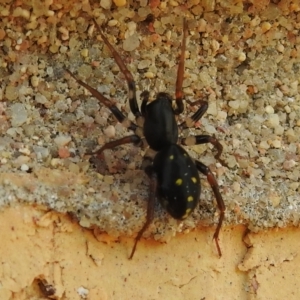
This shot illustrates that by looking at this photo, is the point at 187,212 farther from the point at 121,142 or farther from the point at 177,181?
the point at 121,142

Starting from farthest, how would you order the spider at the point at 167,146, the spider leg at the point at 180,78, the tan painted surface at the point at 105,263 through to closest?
the spider leg at the point at 180,78 < the spider at the point at 167,146 < the tan painted surface at the point at 105,263

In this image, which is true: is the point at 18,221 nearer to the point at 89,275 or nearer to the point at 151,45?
the point at 89,275

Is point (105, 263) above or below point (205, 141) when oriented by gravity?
below

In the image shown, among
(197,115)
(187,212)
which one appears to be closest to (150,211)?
(187,212)

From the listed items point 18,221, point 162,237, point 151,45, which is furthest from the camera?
point 151,45

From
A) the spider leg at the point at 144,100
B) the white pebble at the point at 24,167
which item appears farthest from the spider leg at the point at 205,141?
the white pebble at the point at 24,167

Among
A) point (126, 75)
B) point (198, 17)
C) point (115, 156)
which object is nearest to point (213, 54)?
point (198, 17)

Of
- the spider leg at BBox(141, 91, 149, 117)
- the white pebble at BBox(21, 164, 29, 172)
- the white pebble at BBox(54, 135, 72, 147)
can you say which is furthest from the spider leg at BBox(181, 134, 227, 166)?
the white pebble at BBox(21, 164, 29, 172)

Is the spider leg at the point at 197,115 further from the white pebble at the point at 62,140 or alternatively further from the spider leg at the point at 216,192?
the white pebble at the point at 62,140
